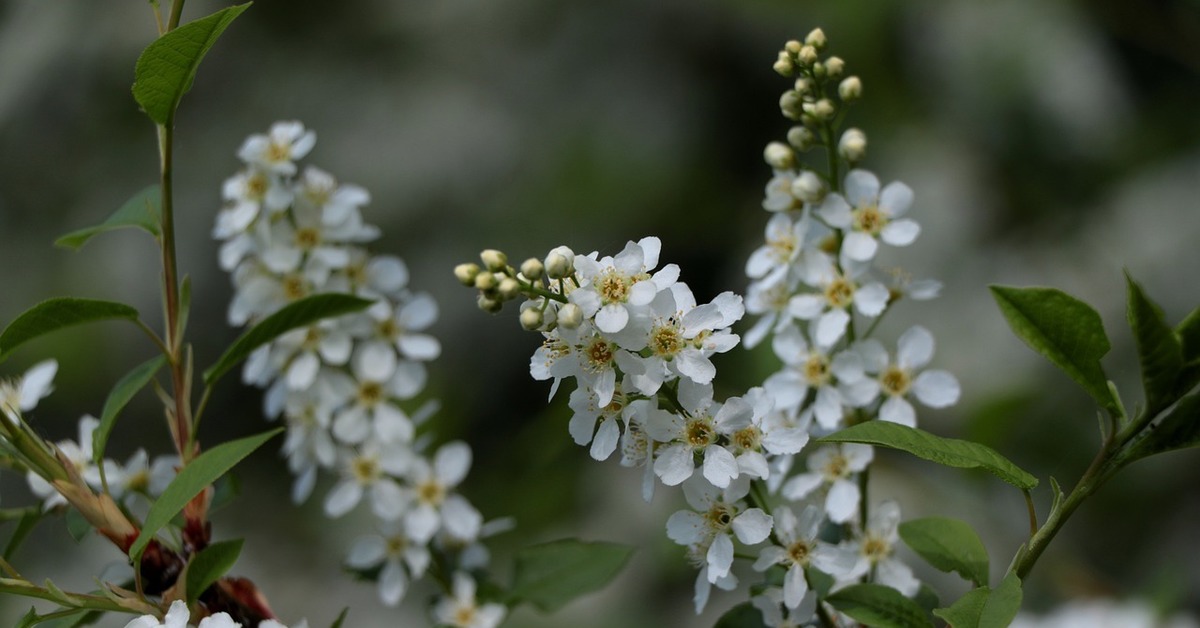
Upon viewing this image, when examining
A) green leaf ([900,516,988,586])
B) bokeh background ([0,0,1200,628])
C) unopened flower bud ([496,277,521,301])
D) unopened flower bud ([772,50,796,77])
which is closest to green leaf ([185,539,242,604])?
unopened flower bud ([496,277,521,301])

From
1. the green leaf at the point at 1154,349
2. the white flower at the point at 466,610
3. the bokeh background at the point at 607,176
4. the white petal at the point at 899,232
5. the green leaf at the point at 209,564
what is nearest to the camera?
the green leaf at the point at 1154,349

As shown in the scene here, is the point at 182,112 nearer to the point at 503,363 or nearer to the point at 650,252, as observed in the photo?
the point at 503,363

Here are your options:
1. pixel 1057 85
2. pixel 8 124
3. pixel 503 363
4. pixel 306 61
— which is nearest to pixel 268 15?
pixel 306 61

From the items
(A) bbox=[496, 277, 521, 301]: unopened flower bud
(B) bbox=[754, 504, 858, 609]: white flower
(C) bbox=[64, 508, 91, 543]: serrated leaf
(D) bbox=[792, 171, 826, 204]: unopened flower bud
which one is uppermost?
(D) bbox=[792, 171, 826, 204]: unopened flower bud

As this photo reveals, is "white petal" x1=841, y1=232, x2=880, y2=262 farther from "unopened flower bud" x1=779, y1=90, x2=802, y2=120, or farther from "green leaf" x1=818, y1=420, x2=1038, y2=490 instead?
"green leaf" x1=818, y1=420, x2=1038, y2=490

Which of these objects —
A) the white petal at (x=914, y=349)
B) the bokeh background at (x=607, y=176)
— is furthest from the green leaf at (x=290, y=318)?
the bokeh background at (x=607, y=176)

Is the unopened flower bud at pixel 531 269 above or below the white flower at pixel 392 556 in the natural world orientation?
above

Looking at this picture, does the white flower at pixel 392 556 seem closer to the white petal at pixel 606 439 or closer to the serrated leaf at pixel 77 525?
the serrated leaf at pixel 77 525

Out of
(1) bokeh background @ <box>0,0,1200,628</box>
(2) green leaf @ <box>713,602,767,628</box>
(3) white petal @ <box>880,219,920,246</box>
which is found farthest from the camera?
(1) bokeh background @ <box>0,0,1200,628</box>
